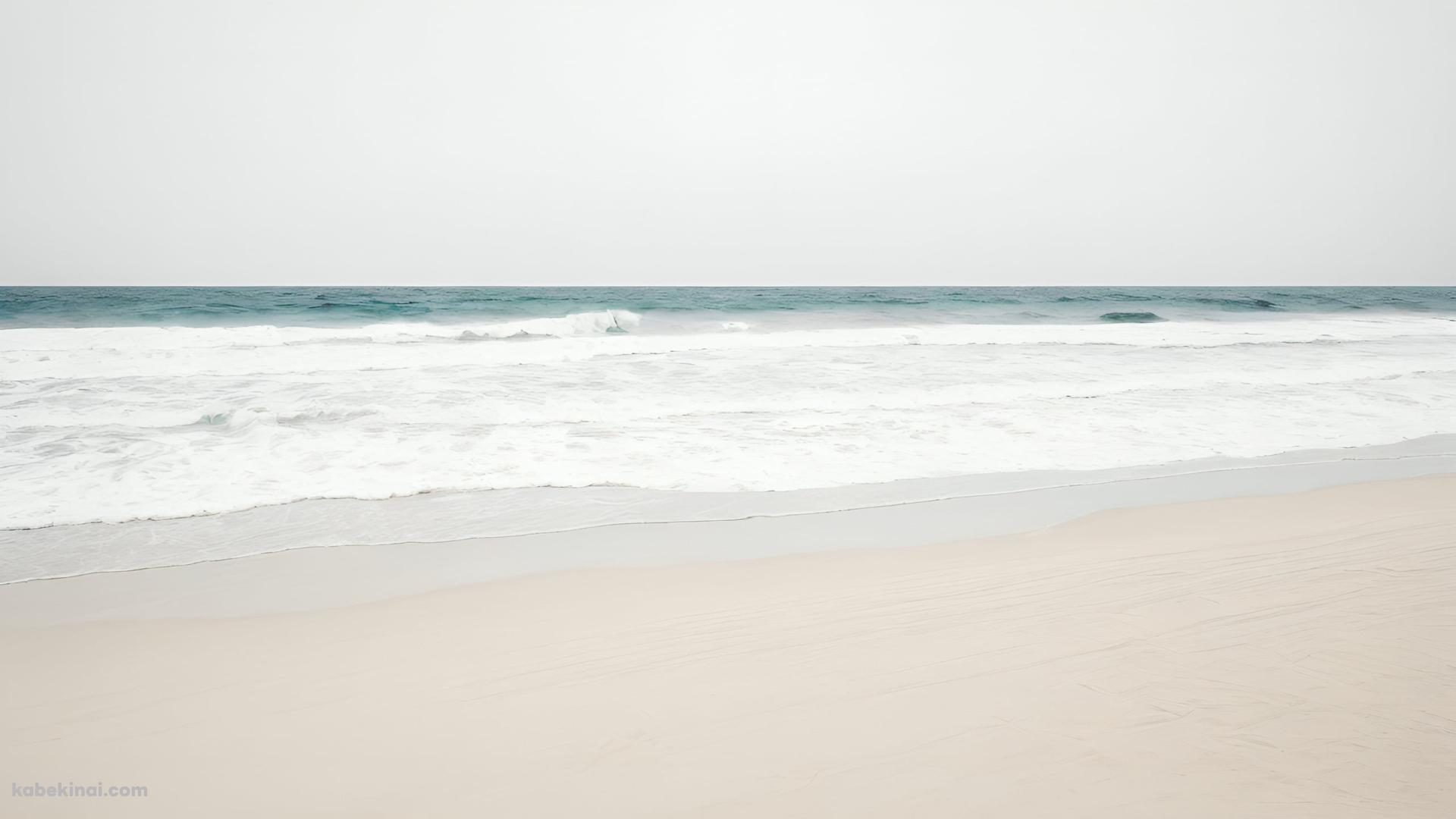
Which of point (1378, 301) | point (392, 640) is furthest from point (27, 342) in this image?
point (1378, 301)

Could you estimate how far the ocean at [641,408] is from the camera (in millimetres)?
5395

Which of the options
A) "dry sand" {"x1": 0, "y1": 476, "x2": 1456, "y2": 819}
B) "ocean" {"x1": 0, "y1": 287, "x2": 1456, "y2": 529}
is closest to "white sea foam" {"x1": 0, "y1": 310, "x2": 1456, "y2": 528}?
"ocean" {"x1": 0, "y1": 287, "x2": 1456, "y2": 529}

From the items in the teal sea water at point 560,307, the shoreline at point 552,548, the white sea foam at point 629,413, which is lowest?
the shoreline at point 552,548

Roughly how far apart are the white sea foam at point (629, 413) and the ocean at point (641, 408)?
38 millimetres

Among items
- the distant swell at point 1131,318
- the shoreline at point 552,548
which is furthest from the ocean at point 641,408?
the distant swell at point 1131,318

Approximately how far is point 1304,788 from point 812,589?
6.00ft

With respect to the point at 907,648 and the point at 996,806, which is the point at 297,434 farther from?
the point at 996,806

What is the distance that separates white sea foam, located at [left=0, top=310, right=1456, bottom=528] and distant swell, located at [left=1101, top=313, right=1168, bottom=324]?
11.8 meters

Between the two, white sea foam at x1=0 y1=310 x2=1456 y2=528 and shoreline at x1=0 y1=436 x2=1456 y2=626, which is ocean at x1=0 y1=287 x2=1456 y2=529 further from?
shoreline at x1=0 y1=436 x2=1456 y2=626

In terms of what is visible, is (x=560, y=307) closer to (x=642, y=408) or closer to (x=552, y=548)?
(x=642, y=408)

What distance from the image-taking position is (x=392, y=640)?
292 cm

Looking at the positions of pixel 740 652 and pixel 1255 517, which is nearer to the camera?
pixel 740 652

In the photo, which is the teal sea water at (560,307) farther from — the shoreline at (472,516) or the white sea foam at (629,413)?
the shoreline at (472,516)

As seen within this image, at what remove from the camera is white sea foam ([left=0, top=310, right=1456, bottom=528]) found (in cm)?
537
